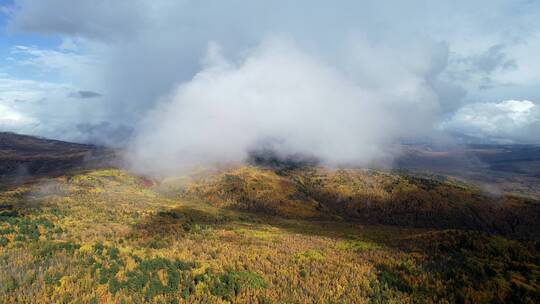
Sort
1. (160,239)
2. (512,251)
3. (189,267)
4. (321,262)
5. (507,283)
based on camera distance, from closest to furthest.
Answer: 1. (507,283)
2. (189,267)
3. (321,262)
4. (512,251)
5. (160,239)

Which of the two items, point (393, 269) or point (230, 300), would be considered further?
point (393, 269)

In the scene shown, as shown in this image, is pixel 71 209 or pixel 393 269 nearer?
pixel 393 269

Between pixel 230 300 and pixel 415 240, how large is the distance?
61.7 metres

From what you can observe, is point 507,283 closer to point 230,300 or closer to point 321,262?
point 321,262

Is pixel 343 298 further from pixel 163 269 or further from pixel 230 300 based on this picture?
pixel 163 269

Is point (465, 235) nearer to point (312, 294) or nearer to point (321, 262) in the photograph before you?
point (321, 262)

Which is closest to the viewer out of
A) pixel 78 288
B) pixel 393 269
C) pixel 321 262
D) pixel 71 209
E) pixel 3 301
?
pixel 3 301

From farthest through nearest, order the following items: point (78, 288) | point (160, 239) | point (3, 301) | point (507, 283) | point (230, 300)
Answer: point (160, 239), point (507, 283), point (230, 300), point (78, 288), point (3, 301)

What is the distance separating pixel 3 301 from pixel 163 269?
64.2 ft

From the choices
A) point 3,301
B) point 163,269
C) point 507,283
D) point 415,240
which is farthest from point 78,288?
point 415,240

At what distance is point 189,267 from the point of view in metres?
53.2

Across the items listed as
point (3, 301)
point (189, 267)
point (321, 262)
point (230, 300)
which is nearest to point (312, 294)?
point (230, 300)

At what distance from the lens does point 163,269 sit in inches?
2005

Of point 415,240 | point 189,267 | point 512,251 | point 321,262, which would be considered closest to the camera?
point 189,267
